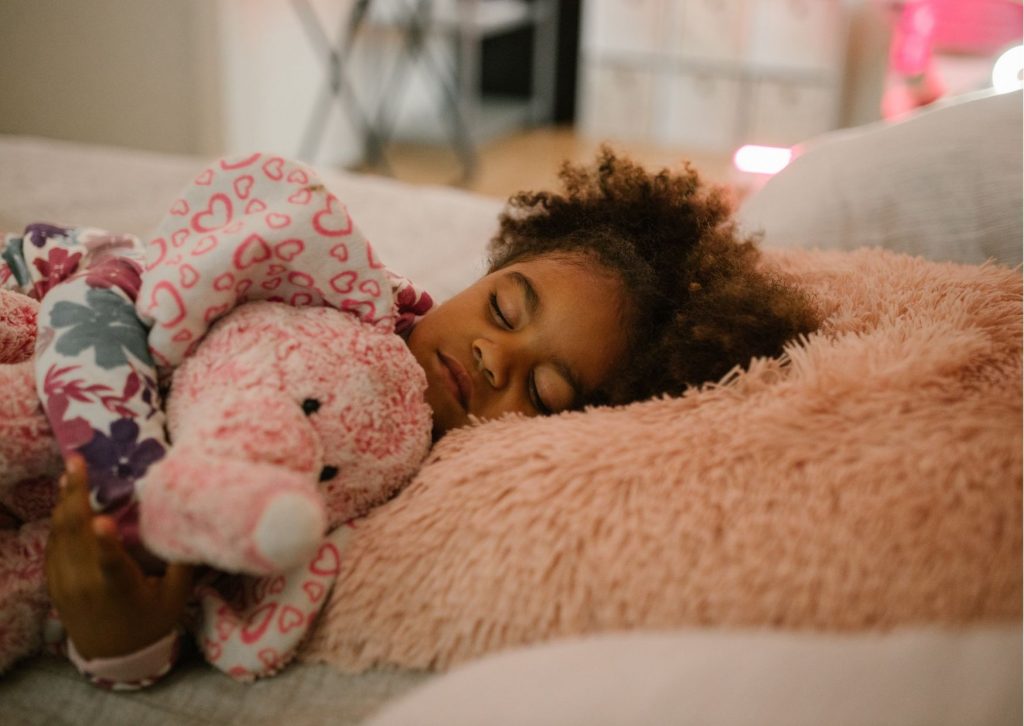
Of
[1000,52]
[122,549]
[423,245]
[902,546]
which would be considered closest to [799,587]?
[902,546]

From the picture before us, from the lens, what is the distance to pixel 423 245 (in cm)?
137

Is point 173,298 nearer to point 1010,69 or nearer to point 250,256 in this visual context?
point 250,256

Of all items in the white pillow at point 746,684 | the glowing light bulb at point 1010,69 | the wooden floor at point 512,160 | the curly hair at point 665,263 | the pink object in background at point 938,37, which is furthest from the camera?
the wooden floor at point 512,160

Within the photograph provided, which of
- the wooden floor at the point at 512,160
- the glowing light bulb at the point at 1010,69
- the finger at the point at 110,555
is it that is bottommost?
the wooden floor at the point at 512,160

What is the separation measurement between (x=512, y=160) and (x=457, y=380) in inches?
130

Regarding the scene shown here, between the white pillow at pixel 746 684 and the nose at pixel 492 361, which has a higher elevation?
the nose at pixel 492 361

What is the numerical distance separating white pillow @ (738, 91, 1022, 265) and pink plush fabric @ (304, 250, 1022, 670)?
414 mm

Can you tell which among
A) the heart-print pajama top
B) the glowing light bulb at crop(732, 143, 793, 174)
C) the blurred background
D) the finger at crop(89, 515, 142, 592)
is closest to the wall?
the blurred background

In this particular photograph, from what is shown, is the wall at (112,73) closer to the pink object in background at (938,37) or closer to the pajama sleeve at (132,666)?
the pink object in background at (938,37)

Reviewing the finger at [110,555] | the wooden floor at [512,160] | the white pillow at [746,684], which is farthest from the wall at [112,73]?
the white pillow at [746,684]

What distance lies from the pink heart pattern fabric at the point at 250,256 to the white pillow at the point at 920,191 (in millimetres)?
665

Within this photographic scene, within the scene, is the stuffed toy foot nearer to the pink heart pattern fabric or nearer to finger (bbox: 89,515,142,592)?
finger (bbox: 89,515,142,592)

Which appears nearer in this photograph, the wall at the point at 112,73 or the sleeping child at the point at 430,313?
the sleeping child at the point at 430,313

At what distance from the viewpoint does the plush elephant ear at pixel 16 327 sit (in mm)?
747
